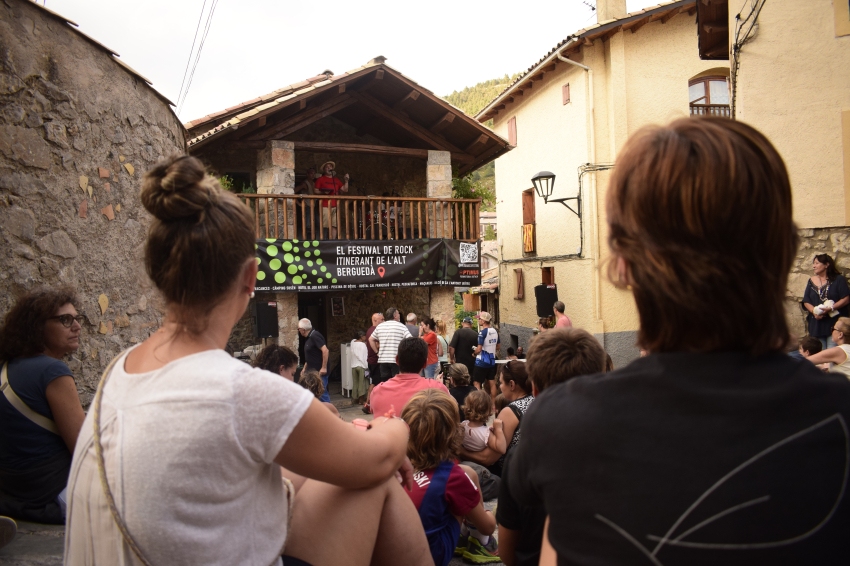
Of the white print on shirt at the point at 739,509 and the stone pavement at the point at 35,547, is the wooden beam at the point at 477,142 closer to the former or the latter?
the stone pavement at the point at 35,547

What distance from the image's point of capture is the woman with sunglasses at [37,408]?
7.77ft

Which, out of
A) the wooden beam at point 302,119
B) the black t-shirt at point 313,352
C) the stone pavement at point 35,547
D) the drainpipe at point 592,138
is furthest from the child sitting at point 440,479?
the drainpipe at point 592,138

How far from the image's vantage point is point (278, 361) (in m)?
4.14

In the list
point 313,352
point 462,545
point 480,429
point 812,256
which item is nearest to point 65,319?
point 462,545

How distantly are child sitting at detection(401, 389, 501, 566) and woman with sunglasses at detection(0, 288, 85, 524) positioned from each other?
1464mm

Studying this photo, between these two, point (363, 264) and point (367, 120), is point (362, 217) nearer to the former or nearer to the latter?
point (363, 264)

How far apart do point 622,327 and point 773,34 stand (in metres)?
6.82

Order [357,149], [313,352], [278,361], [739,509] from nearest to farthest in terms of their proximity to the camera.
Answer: [739,509], [278,361], [313,352], [357,149]

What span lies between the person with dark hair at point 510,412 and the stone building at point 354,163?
6266 mm

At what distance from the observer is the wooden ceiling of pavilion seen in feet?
32.2

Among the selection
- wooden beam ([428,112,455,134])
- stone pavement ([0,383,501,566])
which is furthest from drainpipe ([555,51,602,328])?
stone pavement ([0,383,501,566])

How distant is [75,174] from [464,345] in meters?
6.65

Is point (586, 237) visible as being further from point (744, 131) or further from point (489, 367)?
point (744, 131)

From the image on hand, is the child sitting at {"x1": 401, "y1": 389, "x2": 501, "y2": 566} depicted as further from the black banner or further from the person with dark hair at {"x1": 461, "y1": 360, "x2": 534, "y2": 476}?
the black banner
